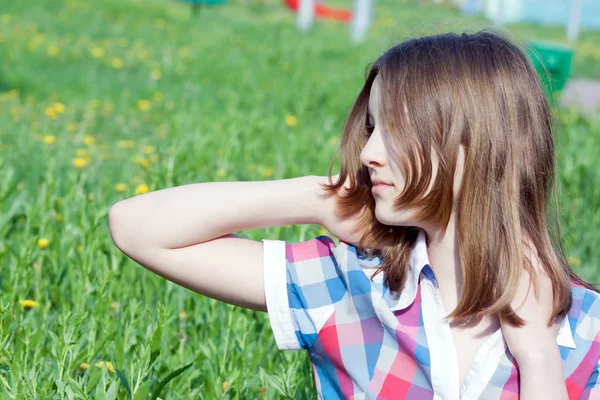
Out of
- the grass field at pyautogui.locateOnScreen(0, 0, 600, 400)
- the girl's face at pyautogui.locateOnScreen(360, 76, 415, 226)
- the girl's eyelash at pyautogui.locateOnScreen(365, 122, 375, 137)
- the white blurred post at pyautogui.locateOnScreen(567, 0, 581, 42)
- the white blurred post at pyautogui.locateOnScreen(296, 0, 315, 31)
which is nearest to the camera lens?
the girl's face at pyautogui.locateOnScreen(360, 76, 415, 226)

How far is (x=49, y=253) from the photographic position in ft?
7.60

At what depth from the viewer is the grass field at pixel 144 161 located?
1.73 metres

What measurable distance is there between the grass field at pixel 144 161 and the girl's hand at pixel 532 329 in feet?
1.33

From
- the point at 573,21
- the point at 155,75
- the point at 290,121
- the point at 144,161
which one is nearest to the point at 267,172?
the point at 144,161

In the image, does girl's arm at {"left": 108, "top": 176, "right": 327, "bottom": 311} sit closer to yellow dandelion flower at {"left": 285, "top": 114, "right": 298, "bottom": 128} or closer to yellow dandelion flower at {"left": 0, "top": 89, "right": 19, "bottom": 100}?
yellow dandelion flower at {"left": 285, "top": 114, "right": 298, "bottom": 128}

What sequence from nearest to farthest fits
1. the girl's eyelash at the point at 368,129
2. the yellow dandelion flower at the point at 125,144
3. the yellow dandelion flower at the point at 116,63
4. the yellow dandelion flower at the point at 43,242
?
the girl's eyelash at the point at 368,129, the yellow dandelion flower at the point at 43,242, the yellow dandelion flower at the point at 125,144, the yellow dandelion flower at the point at 116,63

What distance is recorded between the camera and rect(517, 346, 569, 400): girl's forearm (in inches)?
49.6

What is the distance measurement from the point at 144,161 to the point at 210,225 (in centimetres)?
174

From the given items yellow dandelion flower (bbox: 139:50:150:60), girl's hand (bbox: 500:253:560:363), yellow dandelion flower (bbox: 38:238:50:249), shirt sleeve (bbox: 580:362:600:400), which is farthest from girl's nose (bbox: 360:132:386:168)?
yellow dandelion flower (bbox: 139:50:150:60)

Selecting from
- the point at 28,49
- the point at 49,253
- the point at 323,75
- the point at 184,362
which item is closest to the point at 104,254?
the point at 49,253

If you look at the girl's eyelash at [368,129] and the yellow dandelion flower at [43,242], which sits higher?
the girl's eyelash at [368,129]

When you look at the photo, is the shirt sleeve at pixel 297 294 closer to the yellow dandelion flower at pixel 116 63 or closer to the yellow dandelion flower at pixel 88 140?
the yellow dandelion flower at pixel 88 140

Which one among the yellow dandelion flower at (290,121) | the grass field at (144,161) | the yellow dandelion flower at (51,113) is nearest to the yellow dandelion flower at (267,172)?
the grass field at (144,161)

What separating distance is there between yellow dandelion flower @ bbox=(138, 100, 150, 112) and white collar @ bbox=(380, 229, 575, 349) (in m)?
3.81
